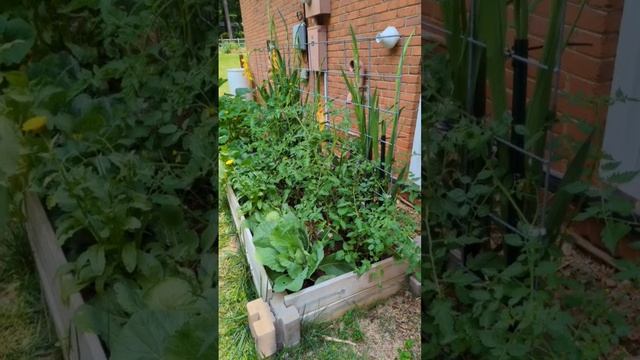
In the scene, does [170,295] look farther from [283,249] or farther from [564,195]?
[564,195]

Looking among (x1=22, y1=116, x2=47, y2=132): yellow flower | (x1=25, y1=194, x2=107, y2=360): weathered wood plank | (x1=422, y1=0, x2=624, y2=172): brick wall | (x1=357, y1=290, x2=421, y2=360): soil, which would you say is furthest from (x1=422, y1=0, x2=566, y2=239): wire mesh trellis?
(x1=22, y1=116, x2=47, y2=132): yellow flower

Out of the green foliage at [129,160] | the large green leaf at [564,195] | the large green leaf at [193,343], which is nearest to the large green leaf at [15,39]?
the green foliage at [129,160]

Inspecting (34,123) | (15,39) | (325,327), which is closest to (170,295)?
(325,327)

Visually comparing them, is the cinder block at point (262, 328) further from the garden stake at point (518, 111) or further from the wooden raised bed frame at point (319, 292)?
the garden stake at point (518, 111)

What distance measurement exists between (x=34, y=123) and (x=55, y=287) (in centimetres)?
35

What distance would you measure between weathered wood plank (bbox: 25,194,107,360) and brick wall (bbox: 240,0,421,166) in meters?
0.48

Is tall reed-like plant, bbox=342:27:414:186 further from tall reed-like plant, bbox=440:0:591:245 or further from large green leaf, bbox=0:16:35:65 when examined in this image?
large green leaf, bbox=0:16:35:65

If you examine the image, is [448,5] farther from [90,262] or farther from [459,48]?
[90,262]

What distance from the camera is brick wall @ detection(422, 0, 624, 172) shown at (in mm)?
472

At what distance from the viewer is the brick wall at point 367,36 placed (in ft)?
1.94

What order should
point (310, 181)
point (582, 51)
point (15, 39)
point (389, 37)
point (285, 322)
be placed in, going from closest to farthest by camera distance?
1. point (582, 51)
2. point (389, 37)
3. point (285, 322)
4. point (310, 181)
5. point (15, 39)

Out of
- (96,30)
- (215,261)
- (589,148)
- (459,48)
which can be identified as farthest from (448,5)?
(96,30)

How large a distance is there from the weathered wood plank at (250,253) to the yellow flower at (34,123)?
448 mm

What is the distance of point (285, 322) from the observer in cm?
75
